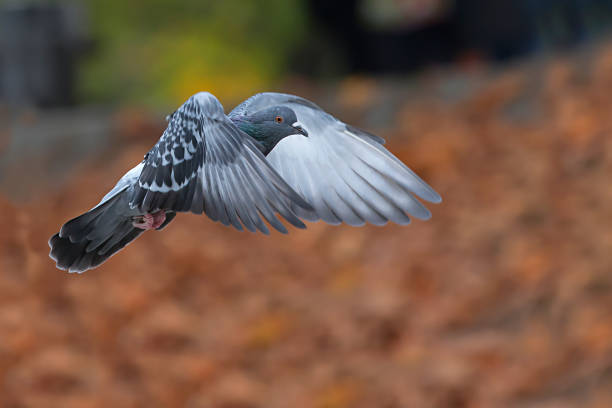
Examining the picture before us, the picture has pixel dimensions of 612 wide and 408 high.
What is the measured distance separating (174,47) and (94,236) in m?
4.30

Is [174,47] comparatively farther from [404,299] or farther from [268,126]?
[268,126]

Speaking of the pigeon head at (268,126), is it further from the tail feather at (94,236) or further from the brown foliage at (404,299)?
the brown foliage at (404,299)

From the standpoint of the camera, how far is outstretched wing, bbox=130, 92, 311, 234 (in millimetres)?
408

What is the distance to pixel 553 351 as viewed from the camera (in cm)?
312

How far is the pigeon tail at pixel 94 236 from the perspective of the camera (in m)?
0.45

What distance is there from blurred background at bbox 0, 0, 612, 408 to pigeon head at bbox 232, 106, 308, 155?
1.51 metres

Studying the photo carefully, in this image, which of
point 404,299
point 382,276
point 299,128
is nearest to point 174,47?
point 382,276

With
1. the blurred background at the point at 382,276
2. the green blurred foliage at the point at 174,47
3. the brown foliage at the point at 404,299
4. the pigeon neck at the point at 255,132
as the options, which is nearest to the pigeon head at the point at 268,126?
the pigeon neck at the point at 255,132

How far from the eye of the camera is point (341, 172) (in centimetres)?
52

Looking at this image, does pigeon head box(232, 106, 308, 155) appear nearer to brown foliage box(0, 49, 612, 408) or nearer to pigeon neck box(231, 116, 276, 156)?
pigeon neck box(231, 116, 276, 156)

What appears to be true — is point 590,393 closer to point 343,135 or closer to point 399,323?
point 399,323

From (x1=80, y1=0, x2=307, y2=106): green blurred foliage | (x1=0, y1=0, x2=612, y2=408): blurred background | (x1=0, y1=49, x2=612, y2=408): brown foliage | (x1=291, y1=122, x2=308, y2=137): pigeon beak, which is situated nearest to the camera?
(x1=291, y1=122, x2=308, y2=137): pigeon beak

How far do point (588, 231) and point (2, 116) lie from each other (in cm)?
274

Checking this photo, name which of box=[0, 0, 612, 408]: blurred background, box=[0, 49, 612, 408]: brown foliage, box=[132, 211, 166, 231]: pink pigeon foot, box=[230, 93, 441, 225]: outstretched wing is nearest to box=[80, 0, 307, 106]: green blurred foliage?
box=[0, 0, 612, 408]: blurred background
